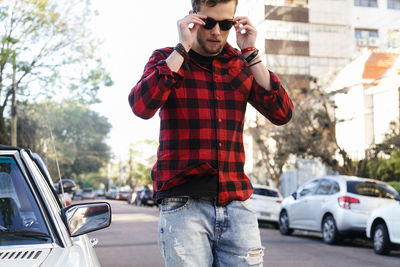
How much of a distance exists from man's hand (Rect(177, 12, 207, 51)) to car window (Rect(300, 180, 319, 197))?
40.3ft

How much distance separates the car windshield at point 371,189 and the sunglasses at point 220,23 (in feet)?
35.2

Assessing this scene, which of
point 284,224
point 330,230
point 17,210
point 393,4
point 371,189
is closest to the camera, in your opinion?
point 17,210

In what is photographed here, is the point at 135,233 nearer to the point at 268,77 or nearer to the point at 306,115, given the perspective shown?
the point at 306,115

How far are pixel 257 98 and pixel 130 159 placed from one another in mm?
104683

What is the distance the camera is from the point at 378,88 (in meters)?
28.4

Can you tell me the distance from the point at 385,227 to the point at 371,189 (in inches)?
87.0

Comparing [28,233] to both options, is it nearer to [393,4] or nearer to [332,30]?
[332,30]

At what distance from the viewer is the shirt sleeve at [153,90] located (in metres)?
2.43

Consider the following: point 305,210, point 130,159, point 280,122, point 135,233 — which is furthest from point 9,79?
point 130,159

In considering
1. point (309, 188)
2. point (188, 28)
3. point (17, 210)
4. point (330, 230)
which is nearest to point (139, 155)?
point (309, 188)

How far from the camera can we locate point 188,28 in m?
2.52

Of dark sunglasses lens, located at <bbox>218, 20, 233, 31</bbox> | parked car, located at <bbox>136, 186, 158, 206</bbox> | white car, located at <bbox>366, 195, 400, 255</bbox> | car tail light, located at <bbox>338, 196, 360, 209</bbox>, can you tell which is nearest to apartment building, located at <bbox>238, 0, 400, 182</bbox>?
parked car, located at <bbox>136, 186, 158, 206</bbox>

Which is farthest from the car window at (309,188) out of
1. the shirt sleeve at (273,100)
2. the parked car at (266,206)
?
the shirt sleeve at (273,100)

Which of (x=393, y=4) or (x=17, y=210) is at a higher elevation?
(x=393, y=4)
